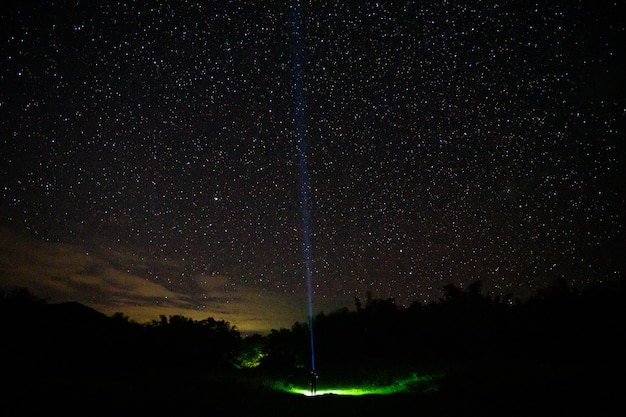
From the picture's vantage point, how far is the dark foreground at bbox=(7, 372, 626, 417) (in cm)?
808

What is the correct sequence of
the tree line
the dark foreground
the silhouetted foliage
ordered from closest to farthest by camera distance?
the dark foreground → the silhouetted foliage → the tree line

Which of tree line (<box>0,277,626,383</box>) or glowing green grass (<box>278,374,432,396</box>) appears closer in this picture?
glowing green grass (<box>278,374,432,396</box>)

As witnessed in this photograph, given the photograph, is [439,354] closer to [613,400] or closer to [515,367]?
[515,367]

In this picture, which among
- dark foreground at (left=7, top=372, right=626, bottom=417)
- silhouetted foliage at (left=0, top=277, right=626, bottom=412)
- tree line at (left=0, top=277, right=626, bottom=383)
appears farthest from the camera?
tree line at (left=0, top=277, right=626, bottom=383)

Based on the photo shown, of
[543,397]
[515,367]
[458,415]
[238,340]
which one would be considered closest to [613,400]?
[543,397]

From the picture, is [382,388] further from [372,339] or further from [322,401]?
[372,339]

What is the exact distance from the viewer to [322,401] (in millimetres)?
10758

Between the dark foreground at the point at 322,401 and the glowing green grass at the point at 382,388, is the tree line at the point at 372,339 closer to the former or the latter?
the glowing green grass at the point at 382,388

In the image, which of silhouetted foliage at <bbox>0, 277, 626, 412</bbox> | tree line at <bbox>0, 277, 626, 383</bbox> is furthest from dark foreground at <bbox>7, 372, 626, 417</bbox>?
tree line at <bbox>0, 277, 626, 383</bbox>

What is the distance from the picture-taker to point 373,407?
973 cm

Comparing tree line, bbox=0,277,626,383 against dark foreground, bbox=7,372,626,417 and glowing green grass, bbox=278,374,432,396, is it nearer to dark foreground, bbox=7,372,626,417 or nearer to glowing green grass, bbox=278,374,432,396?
glowing green grass, bbox=278,374,432,396

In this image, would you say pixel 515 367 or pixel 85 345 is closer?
pixel 515 367

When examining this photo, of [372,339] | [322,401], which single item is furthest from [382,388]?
[372,339]

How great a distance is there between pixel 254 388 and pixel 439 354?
10306 mm
